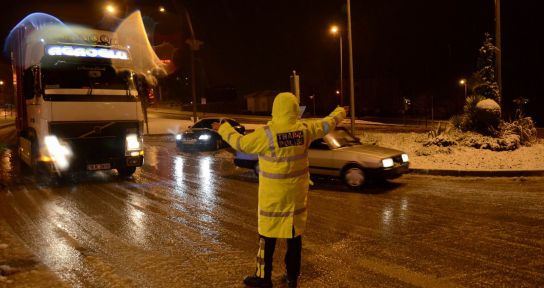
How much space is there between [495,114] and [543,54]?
4694 centimetres

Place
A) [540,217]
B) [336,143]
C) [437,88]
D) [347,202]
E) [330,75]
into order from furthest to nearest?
[330,75] → [437,88] → [336,143] → [347,202] → [540,217]

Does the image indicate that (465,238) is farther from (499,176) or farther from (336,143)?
(499,176)

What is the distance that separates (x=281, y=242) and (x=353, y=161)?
434 cm

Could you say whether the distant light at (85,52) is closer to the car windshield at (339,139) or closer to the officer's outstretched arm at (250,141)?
the car windshield at (339,139)

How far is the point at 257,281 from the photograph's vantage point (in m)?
4.80

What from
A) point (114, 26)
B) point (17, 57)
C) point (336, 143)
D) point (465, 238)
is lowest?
point (465, 238)

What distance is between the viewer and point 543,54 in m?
54.7

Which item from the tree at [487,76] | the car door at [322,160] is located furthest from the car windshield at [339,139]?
the tree at [487,76]

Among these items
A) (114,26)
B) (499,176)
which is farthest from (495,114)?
(114,26)

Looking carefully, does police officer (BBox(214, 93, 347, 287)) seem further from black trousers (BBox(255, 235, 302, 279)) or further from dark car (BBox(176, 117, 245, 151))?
dark car (BBox(176, 117, 245, 151))

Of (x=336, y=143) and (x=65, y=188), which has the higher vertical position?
(x=336, y=143)

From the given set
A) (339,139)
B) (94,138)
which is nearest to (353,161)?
(339,139)

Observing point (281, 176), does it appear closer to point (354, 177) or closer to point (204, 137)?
point (354, 177)

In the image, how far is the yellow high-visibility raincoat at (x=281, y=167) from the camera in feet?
14.9
